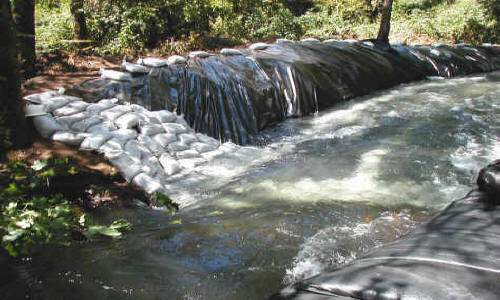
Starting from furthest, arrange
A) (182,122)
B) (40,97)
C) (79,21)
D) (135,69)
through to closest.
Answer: (79,21)
(135,69)
(182,122)
(40,97)

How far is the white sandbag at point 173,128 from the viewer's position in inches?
186

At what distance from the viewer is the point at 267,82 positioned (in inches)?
255

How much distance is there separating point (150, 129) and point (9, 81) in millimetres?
1536

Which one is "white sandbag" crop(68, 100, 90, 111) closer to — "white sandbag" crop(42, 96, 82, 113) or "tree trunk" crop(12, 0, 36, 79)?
"white sandbag" crop(42, 96, 82, 113)

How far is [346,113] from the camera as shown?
664 centimetres

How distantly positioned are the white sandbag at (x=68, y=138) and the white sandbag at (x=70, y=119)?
0.21 m

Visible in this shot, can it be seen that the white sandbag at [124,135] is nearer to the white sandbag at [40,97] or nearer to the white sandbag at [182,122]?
the white sandbag at [182,122]

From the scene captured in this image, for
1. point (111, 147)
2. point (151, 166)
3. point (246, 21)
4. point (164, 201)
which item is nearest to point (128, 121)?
point (111, 147)

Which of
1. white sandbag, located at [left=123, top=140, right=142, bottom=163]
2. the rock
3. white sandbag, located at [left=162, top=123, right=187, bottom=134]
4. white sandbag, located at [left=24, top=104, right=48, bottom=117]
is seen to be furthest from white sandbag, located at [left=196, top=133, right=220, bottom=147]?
the rock

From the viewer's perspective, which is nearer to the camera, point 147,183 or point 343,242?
point 343,242

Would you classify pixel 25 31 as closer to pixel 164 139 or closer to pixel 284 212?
pixel 164 139

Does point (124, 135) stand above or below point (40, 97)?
below

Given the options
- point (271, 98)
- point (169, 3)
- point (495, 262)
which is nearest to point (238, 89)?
point (271, 98)

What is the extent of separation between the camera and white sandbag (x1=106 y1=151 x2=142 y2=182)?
12.5ft
